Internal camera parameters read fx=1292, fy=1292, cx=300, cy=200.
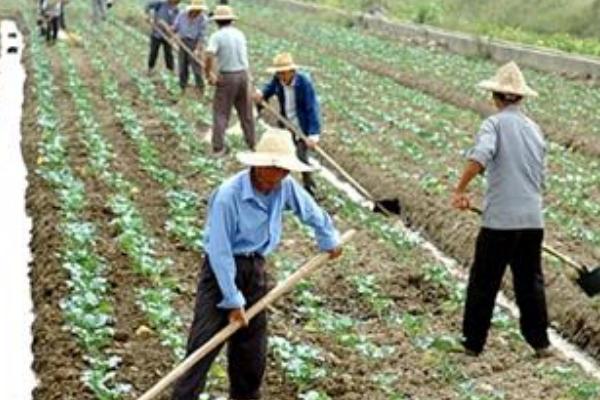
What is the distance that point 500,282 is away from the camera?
8.05 meters

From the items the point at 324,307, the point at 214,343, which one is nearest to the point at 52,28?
the point at 324,307

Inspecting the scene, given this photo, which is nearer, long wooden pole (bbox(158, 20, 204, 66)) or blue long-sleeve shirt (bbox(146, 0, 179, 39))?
long wooden pole (bbox(158, 20, 204, 66))

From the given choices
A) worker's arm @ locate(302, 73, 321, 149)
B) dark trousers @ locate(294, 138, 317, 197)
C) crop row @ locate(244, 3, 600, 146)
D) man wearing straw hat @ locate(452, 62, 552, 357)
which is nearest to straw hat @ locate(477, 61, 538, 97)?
man wearing straw hat @ locate(452, 62, 552, 357)

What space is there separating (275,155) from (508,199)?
84.1 inches

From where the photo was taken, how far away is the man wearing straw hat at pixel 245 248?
245 inches

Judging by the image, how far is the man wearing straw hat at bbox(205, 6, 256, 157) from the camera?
14.2m

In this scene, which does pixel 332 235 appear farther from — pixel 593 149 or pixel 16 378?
pixel 593 149

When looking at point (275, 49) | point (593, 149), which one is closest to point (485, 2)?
point (275, 49)

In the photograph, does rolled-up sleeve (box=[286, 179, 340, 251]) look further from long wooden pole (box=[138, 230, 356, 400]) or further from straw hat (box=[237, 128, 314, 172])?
long wooden pole (box=[138, 230, 356, 400])

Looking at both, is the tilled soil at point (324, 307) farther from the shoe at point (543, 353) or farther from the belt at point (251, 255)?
the belt at point (251, 255)

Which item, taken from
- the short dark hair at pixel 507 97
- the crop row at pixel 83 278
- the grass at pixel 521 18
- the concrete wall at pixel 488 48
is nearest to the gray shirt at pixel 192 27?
the crop row at pixel 83 278

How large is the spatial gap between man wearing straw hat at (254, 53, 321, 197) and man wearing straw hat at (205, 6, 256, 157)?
83.9 inches

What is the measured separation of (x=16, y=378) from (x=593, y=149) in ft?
29.2

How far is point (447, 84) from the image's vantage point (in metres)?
20.4
